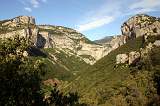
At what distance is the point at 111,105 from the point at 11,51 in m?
159

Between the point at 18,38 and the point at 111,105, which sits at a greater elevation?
the point at 18,38

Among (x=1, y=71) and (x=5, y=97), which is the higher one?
(x=1, y=71)

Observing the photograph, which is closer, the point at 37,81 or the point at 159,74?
the point at 37,81

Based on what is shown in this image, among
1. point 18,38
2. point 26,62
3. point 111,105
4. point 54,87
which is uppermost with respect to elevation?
point 18,38

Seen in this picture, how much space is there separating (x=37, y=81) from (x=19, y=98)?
2909 mm

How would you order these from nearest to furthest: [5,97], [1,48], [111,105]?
1. [5,97]
2. [1,48]
3. [111,105]

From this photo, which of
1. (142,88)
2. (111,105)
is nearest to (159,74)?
(142,88)

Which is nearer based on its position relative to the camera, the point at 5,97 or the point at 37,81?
the point at 5,97

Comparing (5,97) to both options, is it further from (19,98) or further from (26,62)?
(26,62)

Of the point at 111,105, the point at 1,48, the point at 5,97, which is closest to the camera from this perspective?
the point at 5,97

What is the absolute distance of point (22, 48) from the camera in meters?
36.8

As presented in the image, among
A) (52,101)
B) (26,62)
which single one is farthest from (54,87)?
(26,62)

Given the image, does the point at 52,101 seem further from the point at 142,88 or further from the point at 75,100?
the point at 142,88

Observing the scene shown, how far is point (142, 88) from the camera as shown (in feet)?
647
